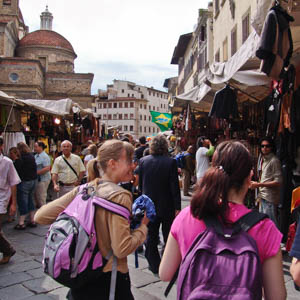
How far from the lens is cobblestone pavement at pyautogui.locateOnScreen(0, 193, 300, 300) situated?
4.12m

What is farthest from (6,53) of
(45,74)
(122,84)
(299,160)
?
(122,84)

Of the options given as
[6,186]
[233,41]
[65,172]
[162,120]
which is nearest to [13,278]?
[6,186]

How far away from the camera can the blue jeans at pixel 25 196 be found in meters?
7.32

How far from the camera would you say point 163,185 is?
4.75m

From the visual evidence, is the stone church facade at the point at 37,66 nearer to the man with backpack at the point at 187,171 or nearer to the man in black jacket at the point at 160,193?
the man with backpack at the point at 187,171

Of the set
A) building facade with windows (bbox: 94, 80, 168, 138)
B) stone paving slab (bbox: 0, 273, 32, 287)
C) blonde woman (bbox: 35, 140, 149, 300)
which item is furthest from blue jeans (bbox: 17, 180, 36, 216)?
building facade with windows (bbox: 94, 80, 168, 138)

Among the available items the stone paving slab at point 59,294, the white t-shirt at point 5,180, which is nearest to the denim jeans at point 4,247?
the white t-shirt at point 5,180

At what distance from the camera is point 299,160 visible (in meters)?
5.28

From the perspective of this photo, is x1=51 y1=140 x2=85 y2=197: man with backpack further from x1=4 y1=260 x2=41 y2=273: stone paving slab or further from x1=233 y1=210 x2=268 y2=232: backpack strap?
x1=233 y1=210 x2=268 y2=232: backpack strap

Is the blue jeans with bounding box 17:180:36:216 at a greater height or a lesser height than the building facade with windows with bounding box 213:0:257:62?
lesser

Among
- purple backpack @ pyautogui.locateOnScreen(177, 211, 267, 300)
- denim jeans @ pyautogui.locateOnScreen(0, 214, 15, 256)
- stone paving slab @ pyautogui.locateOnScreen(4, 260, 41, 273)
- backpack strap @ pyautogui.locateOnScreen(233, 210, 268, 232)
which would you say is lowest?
stone paving slab @ pyautogui.locateOnScreen(4, 260, 41, 273)

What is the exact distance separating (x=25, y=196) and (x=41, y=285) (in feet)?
10.7

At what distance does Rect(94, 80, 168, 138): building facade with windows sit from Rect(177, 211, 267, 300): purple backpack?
86155 millimetres

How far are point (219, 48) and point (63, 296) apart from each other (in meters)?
17.4
